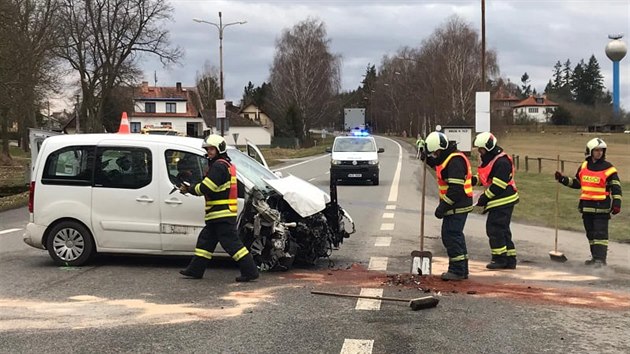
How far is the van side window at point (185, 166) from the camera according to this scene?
8.17 m

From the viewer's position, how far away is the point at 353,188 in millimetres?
21969

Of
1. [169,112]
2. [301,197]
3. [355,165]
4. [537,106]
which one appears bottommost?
[355,165]

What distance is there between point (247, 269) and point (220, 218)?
672mm

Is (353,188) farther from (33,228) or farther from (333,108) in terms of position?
(333,108)

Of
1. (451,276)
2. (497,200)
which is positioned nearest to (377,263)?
(451,276)

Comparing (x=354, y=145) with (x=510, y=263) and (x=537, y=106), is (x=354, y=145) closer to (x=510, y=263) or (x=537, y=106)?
(x=510, y=263)

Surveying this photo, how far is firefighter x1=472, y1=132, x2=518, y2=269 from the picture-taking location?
8.46 metres

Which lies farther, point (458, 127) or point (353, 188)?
point (458, 127)

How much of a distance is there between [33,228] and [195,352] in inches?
174

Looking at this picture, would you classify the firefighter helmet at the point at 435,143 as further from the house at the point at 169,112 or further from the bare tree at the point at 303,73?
the house at the point at 169,112

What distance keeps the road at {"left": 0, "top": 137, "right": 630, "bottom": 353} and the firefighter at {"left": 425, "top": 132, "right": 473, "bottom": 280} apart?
294 mm

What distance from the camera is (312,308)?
20.7ft

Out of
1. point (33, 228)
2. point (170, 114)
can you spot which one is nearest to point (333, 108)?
point (170, 114)

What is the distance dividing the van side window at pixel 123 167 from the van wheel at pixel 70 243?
649 millimetres
